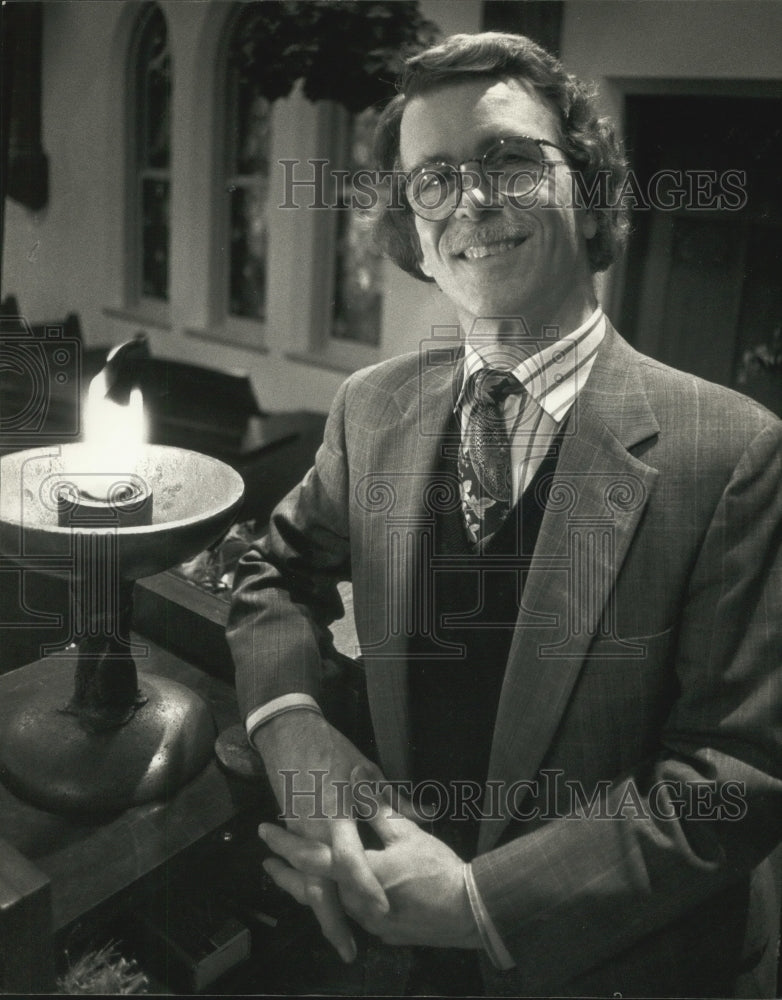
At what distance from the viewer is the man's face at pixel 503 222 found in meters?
0.97

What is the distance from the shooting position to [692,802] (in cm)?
92

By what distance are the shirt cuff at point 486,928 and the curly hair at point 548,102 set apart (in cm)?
70

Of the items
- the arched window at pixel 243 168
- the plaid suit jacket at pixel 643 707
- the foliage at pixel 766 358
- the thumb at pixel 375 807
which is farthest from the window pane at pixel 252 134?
the thumb at pixel 375 807

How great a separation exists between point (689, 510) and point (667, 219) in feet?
1.18

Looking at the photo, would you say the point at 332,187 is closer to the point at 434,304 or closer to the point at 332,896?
the point at 434,304

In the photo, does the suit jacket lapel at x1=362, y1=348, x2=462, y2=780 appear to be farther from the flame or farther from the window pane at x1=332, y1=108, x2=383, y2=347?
the flame

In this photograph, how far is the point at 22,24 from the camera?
125cm

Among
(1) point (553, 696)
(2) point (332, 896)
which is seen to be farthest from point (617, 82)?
(2) point (332, 896)

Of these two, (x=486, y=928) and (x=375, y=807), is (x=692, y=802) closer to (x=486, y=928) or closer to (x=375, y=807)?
(x=486, y=928)

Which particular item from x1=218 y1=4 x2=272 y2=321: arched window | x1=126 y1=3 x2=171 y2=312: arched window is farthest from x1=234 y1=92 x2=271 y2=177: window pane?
x1=126 y1=3 x2=171 y2=312: arched window

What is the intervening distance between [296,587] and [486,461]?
0.30 m

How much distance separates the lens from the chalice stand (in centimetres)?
A: 101

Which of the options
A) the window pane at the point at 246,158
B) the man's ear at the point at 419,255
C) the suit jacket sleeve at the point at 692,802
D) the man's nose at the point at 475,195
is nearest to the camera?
the suit jacket sleeve at the point at 692,802

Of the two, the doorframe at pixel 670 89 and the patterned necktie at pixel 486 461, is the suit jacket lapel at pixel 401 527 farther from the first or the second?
the doorframe at pixel 670 89
